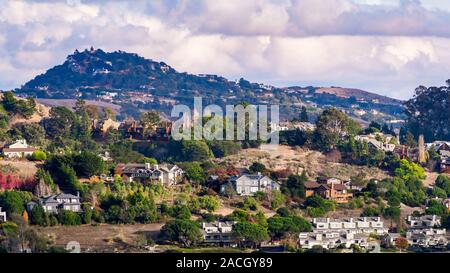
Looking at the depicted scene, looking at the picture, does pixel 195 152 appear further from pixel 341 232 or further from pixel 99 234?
pixel 99 234

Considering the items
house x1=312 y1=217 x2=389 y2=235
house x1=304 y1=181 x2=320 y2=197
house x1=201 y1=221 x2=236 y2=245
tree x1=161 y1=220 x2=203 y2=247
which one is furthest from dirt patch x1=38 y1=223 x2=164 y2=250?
house x1=304 y1=181 x2=320 y2=197

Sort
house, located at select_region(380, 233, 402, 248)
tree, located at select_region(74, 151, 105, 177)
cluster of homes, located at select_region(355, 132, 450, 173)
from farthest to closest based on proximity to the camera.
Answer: cluster of homes, located at select_region(355, 132, 450, 173), tree, located at select_region(74, 151, 105, 177), house, located at select_region(380, 233, 402, 248)

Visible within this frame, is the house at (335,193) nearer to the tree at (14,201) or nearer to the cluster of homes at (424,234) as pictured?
the cluster of homes at (424,234)

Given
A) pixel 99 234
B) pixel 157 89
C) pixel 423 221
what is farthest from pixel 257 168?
pixel 157 89

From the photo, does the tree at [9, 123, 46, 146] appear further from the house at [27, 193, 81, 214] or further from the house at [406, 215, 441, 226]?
the house at [406, 215, 441, 226]

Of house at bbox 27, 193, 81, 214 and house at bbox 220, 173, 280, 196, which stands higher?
house at bbox 220, 173, 280, 196

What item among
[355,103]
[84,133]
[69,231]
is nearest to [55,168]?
[69,231]
